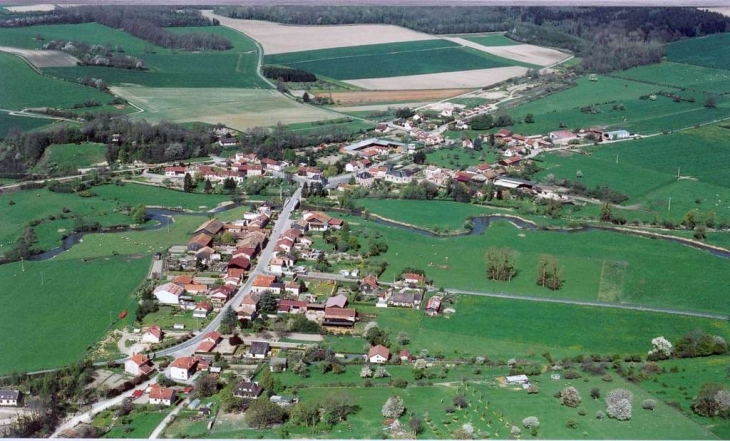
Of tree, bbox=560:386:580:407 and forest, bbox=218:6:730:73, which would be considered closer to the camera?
tree, bbox=560:386:580:407

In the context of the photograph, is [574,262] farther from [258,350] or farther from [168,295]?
[168,295]

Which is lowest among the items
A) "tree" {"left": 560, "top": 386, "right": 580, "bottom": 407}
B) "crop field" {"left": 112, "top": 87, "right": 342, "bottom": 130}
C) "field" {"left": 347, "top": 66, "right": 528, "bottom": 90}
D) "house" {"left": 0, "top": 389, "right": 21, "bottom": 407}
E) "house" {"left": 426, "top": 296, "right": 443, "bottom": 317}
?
"house" {"left": 0, "top": 389, "right": 21, "bottom": 407}

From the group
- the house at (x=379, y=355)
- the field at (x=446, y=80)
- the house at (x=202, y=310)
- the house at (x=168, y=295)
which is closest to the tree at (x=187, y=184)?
the house at (x=168, y=295)

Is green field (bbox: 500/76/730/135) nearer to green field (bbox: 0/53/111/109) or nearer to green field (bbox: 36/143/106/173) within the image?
green field (bbox: 36/143/106/173)

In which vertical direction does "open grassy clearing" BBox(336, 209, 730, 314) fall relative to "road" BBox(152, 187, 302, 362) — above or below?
above

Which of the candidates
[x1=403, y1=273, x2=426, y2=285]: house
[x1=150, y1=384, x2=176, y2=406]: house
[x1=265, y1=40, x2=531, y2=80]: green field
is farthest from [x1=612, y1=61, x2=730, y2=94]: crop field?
[x1=150, y1=384, x2=176, y2=406]: house

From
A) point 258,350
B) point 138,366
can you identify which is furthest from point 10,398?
point 258,350

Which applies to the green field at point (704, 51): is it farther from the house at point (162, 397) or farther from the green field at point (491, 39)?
the house at point (162, 397)

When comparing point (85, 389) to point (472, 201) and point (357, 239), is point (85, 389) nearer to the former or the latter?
point (357, 239)
